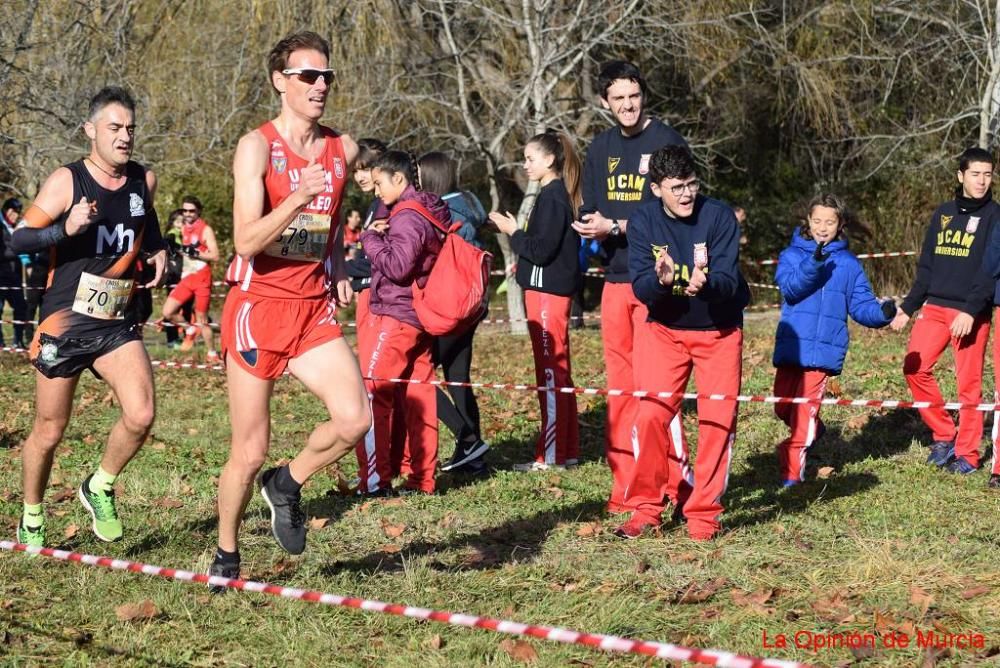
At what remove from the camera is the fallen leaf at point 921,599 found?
16.9 ft

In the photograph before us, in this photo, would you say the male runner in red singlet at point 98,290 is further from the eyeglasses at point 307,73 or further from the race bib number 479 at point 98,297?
the eyeglasses at point 307,73

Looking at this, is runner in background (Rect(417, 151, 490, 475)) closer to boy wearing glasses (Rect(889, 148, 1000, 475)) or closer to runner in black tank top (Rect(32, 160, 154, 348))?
runner in black tank top (Rect(32, 160, 154, 348))

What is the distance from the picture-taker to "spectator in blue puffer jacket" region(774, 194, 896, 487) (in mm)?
7637

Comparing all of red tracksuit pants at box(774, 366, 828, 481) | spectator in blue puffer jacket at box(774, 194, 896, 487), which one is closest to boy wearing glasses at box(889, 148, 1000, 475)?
spectator in blue puffer jacket at box(774, 194, 896, 487)

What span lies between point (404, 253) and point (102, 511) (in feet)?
7.18

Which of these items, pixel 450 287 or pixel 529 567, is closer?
pixel 529 567

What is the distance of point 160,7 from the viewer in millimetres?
16953

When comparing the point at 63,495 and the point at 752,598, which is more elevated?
the point at 752,598

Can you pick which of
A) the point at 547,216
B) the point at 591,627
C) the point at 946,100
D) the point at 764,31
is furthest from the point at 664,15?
the point at 591,627

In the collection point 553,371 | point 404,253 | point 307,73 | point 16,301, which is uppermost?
point 307,73

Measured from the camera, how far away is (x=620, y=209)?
7215 mm

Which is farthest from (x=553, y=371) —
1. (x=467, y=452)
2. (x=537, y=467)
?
(x=467, y=452)

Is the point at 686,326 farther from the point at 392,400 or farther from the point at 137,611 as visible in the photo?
the point at 137,611

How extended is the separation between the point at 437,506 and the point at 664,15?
33.4ft
